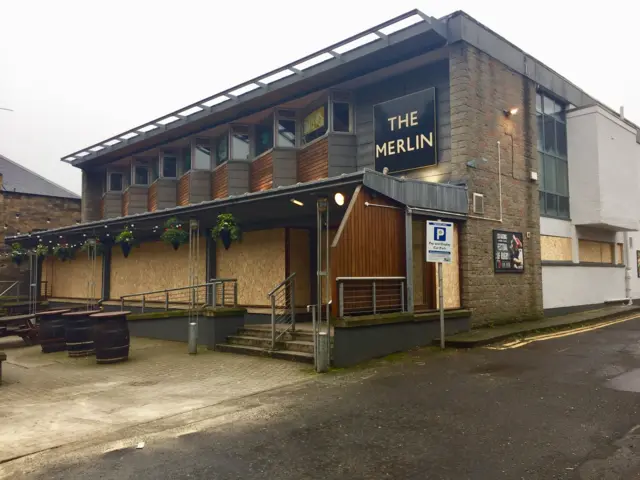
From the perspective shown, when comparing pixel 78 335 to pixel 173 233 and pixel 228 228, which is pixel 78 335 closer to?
pixel 173 233

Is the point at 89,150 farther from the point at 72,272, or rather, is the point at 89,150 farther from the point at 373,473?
the point at 373,473

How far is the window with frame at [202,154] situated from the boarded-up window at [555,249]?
1235cm

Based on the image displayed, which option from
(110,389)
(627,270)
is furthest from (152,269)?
(627,270)

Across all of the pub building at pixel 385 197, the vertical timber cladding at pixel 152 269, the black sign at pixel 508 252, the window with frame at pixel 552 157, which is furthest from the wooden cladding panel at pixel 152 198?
the window with frame at pixel 552 157

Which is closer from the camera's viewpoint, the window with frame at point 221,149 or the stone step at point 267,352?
the stone step at point 267,352

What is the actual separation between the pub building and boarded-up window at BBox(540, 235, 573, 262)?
4 cm

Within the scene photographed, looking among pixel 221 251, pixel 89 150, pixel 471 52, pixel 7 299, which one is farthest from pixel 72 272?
pixel 471 52

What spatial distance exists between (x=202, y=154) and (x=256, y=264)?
23.8 feet

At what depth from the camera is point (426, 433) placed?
17.8 feet

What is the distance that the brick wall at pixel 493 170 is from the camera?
12500 millimetres

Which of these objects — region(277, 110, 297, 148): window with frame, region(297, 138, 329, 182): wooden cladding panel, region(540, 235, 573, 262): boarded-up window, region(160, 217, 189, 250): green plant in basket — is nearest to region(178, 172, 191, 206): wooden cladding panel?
region(277, 110, 297, 148): window with frame

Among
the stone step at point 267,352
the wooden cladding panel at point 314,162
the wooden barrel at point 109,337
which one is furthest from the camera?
the wooden cladding panel at point 314,162

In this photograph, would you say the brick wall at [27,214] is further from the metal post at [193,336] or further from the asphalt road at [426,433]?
the asphalt road at [426,433]

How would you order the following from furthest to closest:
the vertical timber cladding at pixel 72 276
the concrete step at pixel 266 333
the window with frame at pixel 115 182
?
the window with frame at pixel 115 182 → the vertical timber cladding at pixel 72 276 → the concrete step at pixel 266 333
